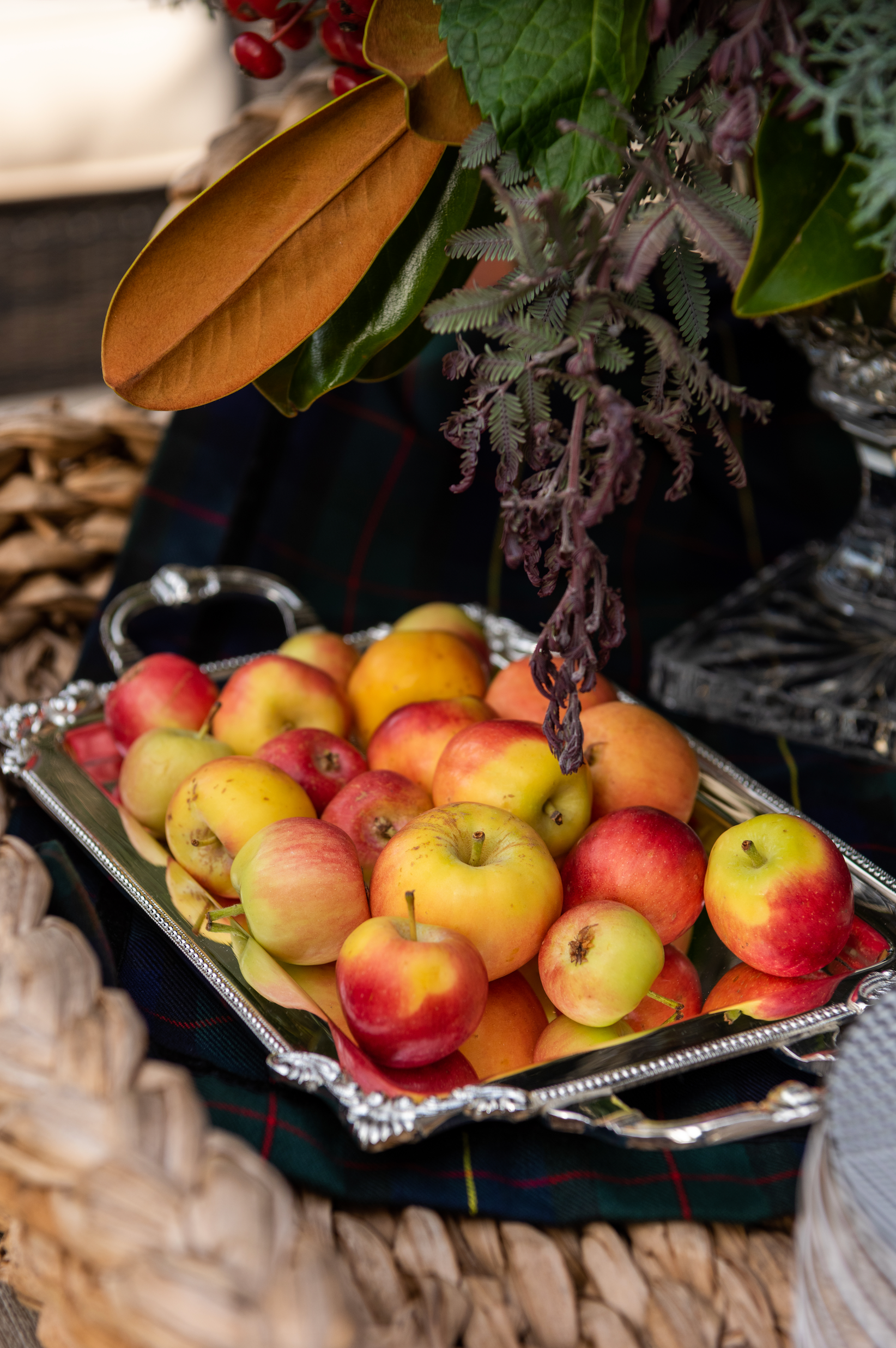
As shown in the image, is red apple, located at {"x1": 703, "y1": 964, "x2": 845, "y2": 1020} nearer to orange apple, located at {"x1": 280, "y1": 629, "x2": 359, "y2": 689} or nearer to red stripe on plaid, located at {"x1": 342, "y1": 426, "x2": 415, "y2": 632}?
orange apple, located at {"x1": 280, "y1": 629, "x2": 359, "y2": 689}

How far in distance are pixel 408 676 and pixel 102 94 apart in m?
1.36

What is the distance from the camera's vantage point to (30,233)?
1672 mm

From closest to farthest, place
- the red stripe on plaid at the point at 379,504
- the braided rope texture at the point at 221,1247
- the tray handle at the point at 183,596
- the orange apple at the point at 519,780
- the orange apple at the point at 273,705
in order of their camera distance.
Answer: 1. the braided rope texture at the point at 221,1247
2. the orange apple at the point at 519,780
3. the orange apple at the point at 273,705
4. the tray handle at the point at 183,596
5. the red stripe on plaid at the point at 379,504

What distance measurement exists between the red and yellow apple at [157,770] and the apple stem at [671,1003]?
0.23 metres

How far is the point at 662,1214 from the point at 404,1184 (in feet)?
0.28

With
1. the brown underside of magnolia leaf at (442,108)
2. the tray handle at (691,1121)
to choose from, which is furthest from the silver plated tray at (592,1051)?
the brown underside of magnolia leaf at (442,108)

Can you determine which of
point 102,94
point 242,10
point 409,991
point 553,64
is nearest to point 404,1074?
point 409,991

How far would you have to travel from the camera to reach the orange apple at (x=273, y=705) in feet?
2.03

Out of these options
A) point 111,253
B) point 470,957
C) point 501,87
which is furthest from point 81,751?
point 111,253

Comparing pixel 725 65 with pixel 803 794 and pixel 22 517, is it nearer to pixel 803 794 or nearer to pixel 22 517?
pixel 803 794

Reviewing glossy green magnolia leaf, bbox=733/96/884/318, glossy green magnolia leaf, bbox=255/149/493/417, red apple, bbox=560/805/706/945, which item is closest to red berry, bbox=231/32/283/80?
glossy green magnolia leaf, bbox=255/149/493/417

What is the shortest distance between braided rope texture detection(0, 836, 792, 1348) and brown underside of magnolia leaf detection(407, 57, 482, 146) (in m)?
0.31

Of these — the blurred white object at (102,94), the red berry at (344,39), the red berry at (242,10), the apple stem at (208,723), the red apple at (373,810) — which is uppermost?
the red berry at (242,10)

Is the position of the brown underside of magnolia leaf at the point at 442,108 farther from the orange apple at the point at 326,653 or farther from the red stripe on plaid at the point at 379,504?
the red stripe on plaid at the point at 379,504
